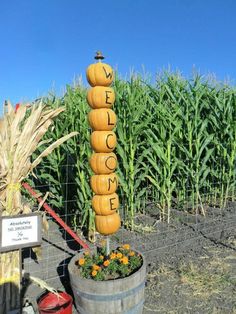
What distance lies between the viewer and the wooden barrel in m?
3.25

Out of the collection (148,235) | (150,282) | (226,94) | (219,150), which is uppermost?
(226,94)

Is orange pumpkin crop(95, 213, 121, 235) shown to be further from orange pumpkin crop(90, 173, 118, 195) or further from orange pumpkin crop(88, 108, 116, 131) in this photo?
orange pumpkin crop(88, 108, 116, 131)

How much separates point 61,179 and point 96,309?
317 cm

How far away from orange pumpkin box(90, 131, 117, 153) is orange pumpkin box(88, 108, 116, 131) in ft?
0.17

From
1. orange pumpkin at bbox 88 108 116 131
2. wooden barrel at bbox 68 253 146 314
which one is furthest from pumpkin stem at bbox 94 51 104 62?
wooden barrel at bbox 68 253 146 314

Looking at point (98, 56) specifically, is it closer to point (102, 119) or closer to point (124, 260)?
point (102, 119)

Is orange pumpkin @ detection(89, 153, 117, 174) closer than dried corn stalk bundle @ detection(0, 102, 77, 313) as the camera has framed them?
No

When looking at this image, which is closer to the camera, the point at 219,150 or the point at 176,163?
the point at 176,163

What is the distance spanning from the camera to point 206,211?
668 cm

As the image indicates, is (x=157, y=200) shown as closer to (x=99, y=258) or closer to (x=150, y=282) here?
(x=150, y=282)

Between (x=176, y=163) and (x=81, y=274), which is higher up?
(x=176, y=163)

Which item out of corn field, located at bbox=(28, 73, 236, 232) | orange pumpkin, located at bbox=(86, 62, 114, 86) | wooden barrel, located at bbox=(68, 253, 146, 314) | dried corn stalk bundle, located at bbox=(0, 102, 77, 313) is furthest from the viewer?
corn field, located at bbox=(28, 73, 236, 232)

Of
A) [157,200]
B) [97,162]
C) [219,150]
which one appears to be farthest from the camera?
[219,150]

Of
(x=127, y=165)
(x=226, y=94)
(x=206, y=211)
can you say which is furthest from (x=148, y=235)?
(x=226, y=94)
